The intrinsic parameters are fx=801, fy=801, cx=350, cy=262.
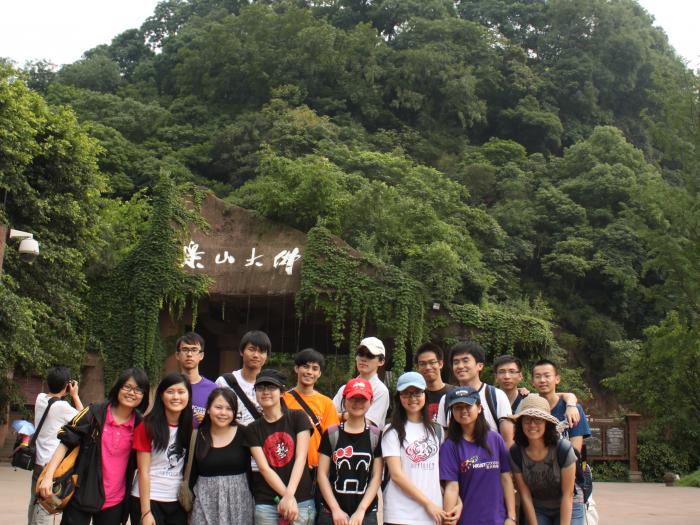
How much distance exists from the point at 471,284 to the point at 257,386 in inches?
651

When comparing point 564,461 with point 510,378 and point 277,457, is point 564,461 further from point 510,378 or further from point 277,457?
point 277,457

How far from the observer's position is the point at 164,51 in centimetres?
3875

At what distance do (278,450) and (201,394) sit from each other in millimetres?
696

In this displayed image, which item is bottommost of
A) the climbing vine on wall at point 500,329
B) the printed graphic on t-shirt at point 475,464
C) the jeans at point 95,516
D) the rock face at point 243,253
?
the jeans at point 95,516

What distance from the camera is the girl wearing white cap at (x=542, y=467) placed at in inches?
158

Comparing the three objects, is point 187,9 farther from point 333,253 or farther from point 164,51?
point 333,253

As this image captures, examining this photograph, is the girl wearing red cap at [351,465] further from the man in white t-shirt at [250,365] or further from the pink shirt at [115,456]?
the pink shirt at [115,456]

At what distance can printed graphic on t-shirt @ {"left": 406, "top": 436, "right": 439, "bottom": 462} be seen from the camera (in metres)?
3.93

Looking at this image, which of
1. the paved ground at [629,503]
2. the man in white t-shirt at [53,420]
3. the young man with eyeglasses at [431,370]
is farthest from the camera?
the paved ground at [629,503]

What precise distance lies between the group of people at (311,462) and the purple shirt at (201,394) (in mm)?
123

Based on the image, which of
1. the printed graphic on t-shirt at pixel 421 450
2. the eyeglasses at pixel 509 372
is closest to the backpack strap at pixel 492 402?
the eyeglasses at pixel 509 372

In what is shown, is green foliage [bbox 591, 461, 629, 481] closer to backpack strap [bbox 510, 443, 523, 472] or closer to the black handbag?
backpack strap [bbox 510, 443, 523, 472]

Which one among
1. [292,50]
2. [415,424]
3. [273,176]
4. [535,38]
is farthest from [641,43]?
[415,424]

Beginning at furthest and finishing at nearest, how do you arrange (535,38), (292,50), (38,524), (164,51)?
(535,38), (164,51), (292,50), (38,524)
